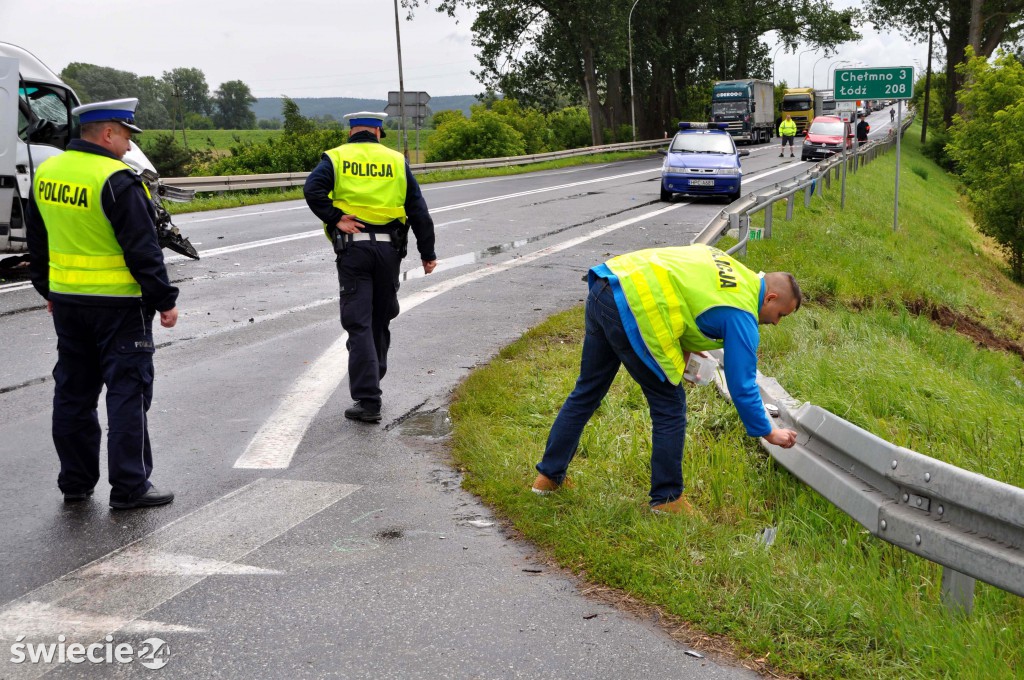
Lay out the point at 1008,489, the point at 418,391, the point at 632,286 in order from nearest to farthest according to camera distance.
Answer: the point at 1008,489 < the point at 632,286 < the point at 418,391

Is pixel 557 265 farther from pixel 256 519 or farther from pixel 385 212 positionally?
pixel 256 519

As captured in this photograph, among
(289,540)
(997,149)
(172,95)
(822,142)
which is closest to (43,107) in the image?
(289,540)

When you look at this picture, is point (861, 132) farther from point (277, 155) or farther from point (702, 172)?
point (277, 155)

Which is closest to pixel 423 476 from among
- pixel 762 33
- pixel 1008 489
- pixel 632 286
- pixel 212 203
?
pixel 632 286

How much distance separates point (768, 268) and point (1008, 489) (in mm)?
8970

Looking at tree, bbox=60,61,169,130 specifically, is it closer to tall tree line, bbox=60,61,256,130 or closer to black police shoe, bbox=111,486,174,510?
tall tree line, bbox=60,61,256,130

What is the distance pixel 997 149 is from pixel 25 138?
25719 mm

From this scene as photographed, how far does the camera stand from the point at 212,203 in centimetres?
2162

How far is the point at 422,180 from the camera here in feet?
100

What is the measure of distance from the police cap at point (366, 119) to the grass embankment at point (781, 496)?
1854 millimetres

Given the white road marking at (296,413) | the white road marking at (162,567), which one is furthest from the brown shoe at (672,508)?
the white road marking at (296,413)

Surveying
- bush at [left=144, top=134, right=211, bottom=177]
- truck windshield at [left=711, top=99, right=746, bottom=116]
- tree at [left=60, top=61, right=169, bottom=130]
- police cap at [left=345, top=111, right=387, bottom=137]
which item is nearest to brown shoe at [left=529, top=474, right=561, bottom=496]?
police cap at [left=345, top=111, right=387, bottom=137]

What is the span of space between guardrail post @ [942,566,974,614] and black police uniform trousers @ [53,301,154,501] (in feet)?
11.6

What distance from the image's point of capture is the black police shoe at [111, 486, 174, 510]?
4.86 metres
